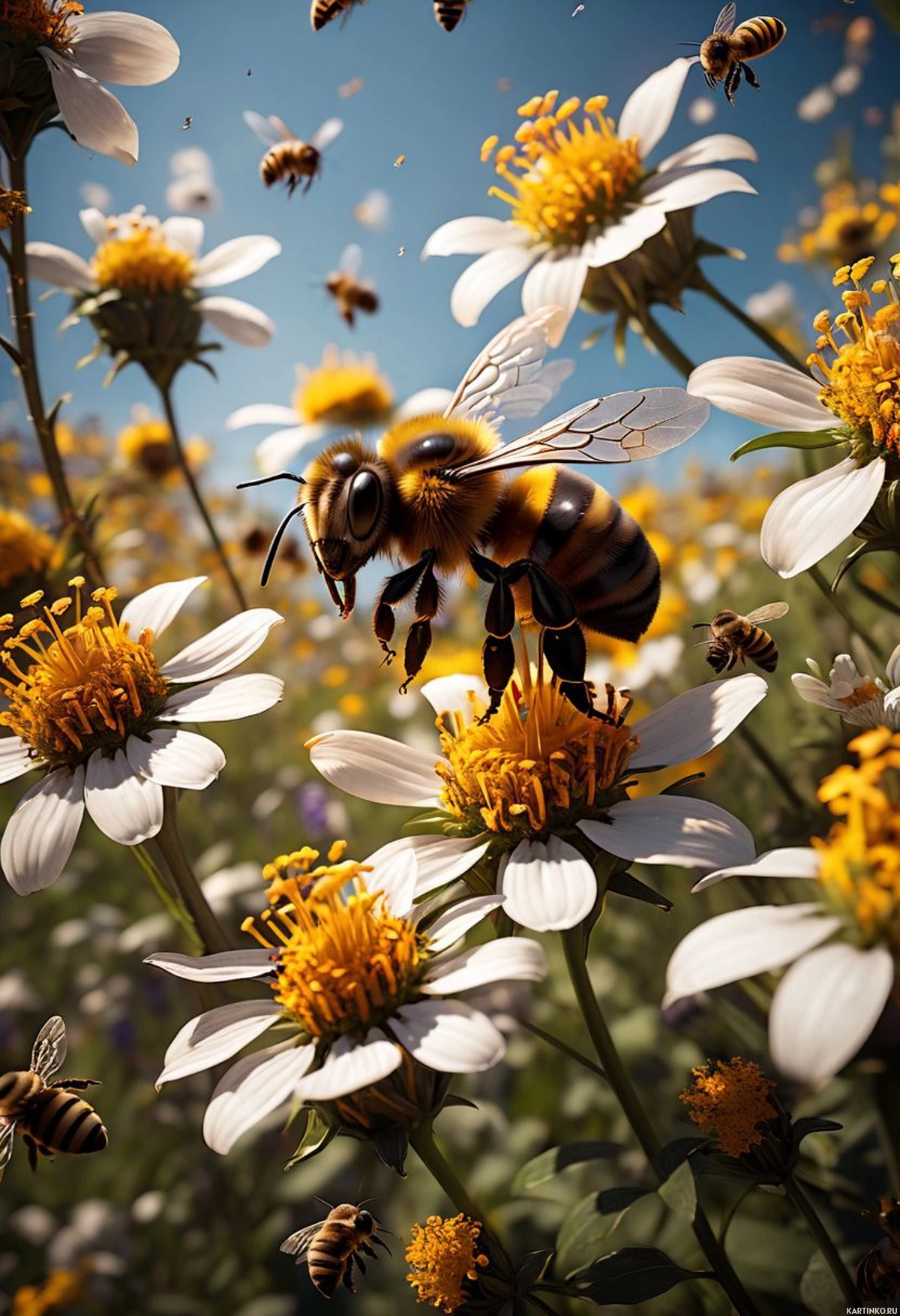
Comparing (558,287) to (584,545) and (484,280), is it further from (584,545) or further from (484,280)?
(584,545)

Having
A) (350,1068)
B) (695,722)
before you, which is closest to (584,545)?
(695,722)

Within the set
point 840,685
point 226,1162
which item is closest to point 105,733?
point 840,685

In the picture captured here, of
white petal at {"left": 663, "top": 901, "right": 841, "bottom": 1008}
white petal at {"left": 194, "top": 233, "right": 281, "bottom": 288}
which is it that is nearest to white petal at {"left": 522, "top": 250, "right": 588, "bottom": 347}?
white petal at {"left": 194, "top": 233, "right": 281, "bottom": 288}

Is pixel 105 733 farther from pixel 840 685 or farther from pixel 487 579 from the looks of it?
pixel 840 685

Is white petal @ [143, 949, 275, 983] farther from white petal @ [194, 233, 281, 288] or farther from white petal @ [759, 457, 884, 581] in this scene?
white petal @ [194, 233, 281, 288]

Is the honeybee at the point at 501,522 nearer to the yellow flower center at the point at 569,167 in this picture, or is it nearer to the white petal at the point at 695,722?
the white petal at the point at 695,722

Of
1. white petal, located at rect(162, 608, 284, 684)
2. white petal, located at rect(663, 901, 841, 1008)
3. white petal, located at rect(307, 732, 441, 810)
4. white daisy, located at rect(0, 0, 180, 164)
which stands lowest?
white petal, located at rect(663, 901, 841, 1008)
